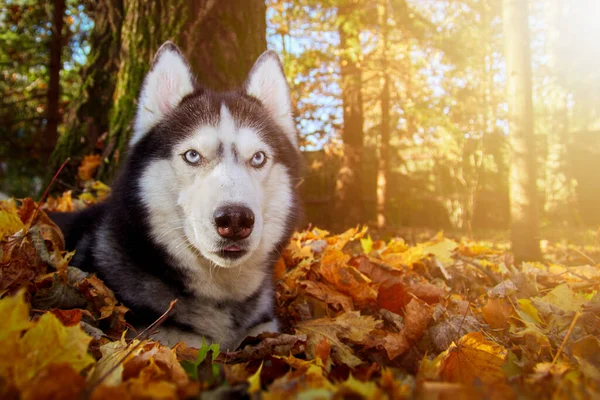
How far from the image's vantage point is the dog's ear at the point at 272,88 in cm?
298

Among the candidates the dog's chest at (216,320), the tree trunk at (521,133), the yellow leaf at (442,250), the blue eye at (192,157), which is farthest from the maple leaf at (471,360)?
the tree trunk at (521,133)

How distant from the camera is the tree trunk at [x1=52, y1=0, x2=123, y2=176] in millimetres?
4824

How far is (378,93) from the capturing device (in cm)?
1242

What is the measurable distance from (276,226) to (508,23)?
5011 millimetres

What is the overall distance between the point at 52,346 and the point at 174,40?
358cm

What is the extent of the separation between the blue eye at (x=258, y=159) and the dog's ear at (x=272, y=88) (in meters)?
0.55

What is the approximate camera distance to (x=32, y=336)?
115 cm

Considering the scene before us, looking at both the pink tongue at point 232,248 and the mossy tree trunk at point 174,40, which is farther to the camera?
the mossy tree trunk at point 174,40

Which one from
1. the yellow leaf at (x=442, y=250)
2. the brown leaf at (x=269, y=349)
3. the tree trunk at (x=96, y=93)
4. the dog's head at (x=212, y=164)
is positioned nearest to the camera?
the brown leaf at (x=269, y=349)

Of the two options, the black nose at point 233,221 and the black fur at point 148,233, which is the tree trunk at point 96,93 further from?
the black nose at point 233,221

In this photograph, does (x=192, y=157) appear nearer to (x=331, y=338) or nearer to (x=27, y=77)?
(x=331, y=338)

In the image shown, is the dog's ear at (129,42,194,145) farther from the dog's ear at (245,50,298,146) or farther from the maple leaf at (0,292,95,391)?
the maple leaf at (0,292,95,391)

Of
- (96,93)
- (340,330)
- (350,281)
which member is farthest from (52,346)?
(96,93)

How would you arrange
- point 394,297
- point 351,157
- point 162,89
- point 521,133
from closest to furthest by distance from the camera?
point 394,297
point 162,89
point 521,133
point 351,157
